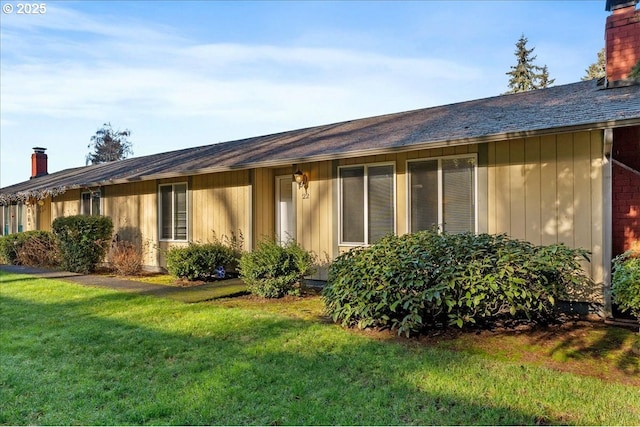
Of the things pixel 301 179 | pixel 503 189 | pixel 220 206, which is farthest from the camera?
pixel 220 206

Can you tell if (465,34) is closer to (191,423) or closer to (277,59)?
(277,59)

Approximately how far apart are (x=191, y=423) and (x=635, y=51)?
8.70m

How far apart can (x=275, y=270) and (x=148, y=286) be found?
2.94 metres

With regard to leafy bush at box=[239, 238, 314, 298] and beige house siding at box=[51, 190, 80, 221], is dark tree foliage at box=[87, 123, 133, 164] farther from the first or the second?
leafy bush at box=[239, 238, 314, 298]

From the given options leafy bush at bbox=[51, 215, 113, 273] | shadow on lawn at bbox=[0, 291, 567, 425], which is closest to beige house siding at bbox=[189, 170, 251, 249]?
leafy bush at bbox=[51, 215, 113, 273]

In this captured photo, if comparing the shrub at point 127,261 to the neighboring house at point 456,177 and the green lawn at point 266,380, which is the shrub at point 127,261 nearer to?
the neighboring house at point 456,177

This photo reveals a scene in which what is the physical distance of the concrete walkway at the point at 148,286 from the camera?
25.1ft

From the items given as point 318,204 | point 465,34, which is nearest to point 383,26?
point 465,34

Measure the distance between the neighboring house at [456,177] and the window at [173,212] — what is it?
3 cm

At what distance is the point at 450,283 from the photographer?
4840 millimetres

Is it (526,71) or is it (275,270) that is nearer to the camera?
(275,270)

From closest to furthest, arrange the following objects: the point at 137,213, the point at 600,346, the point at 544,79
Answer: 1. the point at 600,346
2. the point at 137,213
3. the point at 544,79

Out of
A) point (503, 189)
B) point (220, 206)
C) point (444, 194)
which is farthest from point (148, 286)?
point (503, 189)

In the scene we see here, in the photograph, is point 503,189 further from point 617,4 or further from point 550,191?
point 617,4
